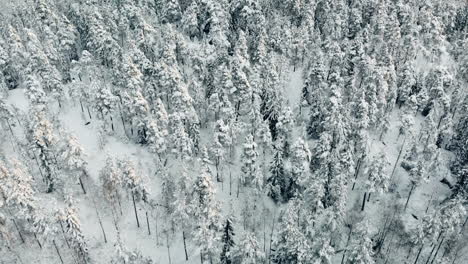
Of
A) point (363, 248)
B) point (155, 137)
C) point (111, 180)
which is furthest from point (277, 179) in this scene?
point (111, 180)

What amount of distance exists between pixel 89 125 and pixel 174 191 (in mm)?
23597

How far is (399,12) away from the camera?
290 ft

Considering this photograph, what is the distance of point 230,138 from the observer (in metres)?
62.4

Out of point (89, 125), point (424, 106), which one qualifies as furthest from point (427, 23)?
point (89, 125)

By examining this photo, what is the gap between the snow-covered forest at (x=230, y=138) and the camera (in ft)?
177

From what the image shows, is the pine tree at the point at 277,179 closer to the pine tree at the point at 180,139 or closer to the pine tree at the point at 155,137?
the pine tree at the point at 180,139

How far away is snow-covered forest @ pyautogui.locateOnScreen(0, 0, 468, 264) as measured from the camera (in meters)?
53.8

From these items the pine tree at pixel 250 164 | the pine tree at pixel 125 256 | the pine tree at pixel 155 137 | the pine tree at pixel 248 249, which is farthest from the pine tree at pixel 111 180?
the pine tree at pixel 248 249

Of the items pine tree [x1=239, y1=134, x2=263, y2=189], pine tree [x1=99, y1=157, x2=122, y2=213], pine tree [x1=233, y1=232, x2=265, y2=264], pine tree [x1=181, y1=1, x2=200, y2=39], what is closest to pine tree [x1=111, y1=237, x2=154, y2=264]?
pine tree [x1=99, y1=157, x2=122, y2=213]

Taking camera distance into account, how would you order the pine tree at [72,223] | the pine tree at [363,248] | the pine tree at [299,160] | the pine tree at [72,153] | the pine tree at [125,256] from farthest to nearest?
1. the pine tree at [299,160]
2. the pine tree at [72,153]
3. the pine tree at [72,223]
4. the pine tree at [125,256]
5. the pine tree at [363,248]

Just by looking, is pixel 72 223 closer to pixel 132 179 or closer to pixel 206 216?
pixel 132 179

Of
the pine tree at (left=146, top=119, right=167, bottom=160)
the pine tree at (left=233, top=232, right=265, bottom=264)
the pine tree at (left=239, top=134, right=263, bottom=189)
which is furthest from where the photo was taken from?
the pine tree at (left=146, top=119, right=167, bottom=160)

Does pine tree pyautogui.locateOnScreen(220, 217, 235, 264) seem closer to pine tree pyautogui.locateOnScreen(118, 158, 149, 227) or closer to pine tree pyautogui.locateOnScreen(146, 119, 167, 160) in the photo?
pine tree pyautogui.locateOnScreen(118, 158, 149, 227)

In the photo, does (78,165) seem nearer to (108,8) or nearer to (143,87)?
(143,87)
